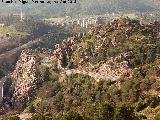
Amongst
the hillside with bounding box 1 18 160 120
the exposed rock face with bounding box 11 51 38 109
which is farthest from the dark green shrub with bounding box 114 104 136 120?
the exposed rock face with bounding box 11 51 38 109

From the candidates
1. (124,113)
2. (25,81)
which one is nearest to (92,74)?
(25,81)

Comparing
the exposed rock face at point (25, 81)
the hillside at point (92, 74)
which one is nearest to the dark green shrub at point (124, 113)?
the hillside at point (92, 74)

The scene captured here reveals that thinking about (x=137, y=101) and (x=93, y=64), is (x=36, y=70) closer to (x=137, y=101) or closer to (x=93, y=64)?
(x=93, y=64)

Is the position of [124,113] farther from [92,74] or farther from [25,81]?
[25,81]

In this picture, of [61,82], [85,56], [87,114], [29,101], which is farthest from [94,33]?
[87,114]

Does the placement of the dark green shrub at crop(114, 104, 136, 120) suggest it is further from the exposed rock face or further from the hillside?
the exposed rock face

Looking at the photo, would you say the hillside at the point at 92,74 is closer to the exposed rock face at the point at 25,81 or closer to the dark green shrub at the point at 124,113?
the exposed rock face at the point at 25,81

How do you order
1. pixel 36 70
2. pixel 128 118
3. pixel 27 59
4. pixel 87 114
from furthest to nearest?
pixel 27 59, pixel 36 70, pixel 87 114, pixel 128 118
